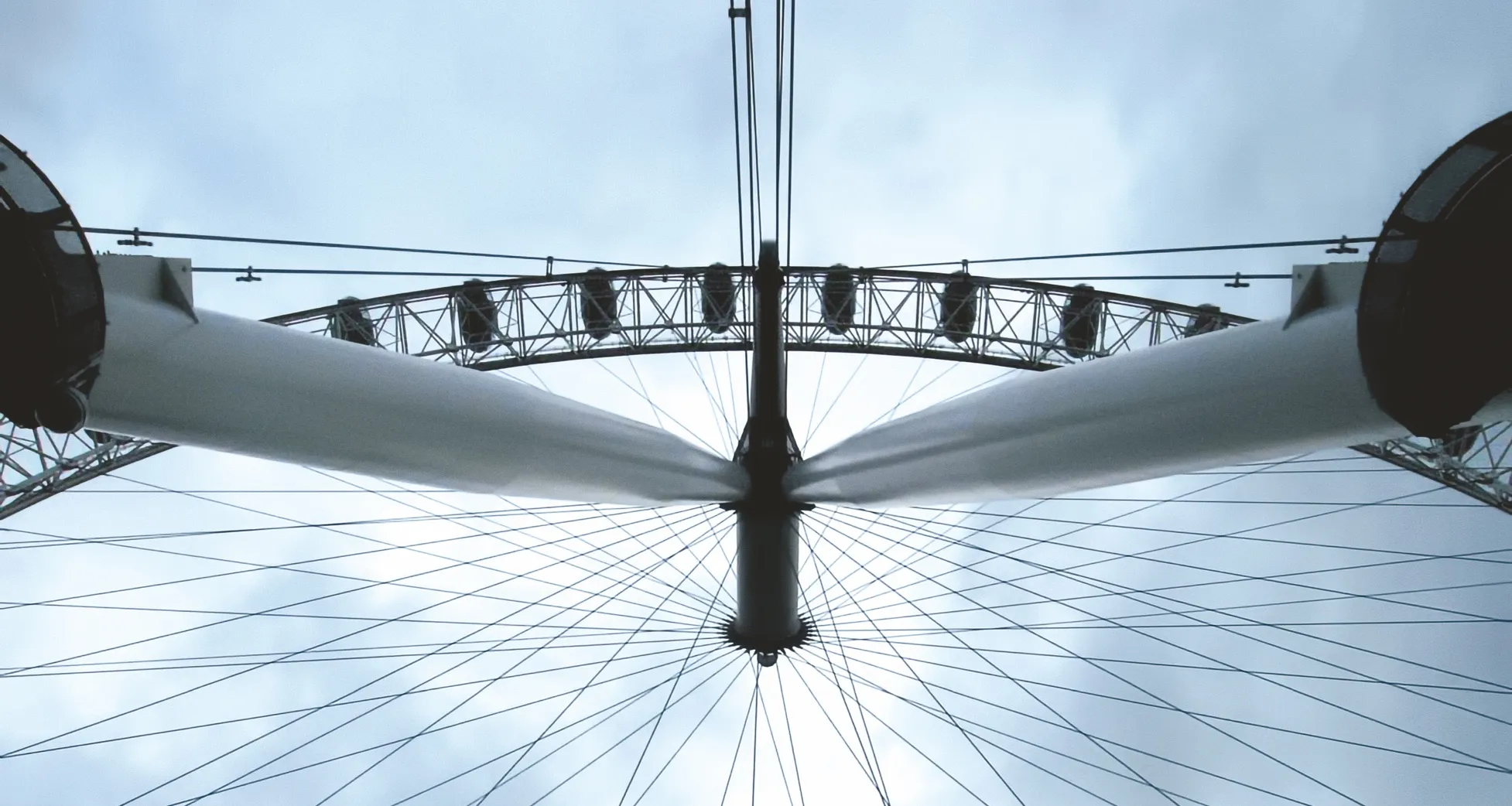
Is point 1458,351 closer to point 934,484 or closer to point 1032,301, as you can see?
point 934,484

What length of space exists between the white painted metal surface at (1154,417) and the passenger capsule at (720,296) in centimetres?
1648

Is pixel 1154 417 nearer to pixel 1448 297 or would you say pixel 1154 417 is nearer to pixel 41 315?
pixel 1448 297

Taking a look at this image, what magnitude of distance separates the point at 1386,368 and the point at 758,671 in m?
9.81

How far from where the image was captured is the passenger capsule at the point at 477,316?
2358cm

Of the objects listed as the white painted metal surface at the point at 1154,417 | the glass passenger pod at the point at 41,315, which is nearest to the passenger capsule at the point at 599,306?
the white painted metal surface at the point at 1154,417

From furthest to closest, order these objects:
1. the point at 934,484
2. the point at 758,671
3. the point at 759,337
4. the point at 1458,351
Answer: the point at 758,671, the point at 759,337, the point at 934,484, the point at 1458,351

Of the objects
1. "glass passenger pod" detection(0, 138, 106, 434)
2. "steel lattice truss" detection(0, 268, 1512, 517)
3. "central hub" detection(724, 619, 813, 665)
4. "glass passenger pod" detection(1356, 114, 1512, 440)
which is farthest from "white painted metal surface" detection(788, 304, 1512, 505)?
"steel lattice truss" detection(0, 268, 1512, 517)

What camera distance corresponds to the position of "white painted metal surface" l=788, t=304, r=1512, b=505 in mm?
5547

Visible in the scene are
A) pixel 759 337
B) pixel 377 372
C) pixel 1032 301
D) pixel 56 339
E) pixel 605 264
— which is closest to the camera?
pixel 56 339

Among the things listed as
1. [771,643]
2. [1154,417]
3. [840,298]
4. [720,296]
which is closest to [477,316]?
[720,296]

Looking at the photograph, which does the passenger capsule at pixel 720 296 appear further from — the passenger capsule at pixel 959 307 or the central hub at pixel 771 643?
the central hub at pixel 771 643

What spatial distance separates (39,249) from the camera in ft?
18.7

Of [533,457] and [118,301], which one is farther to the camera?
[533,457]

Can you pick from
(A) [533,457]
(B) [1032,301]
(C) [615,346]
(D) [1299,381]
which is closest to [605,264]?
(C) [615,346]
